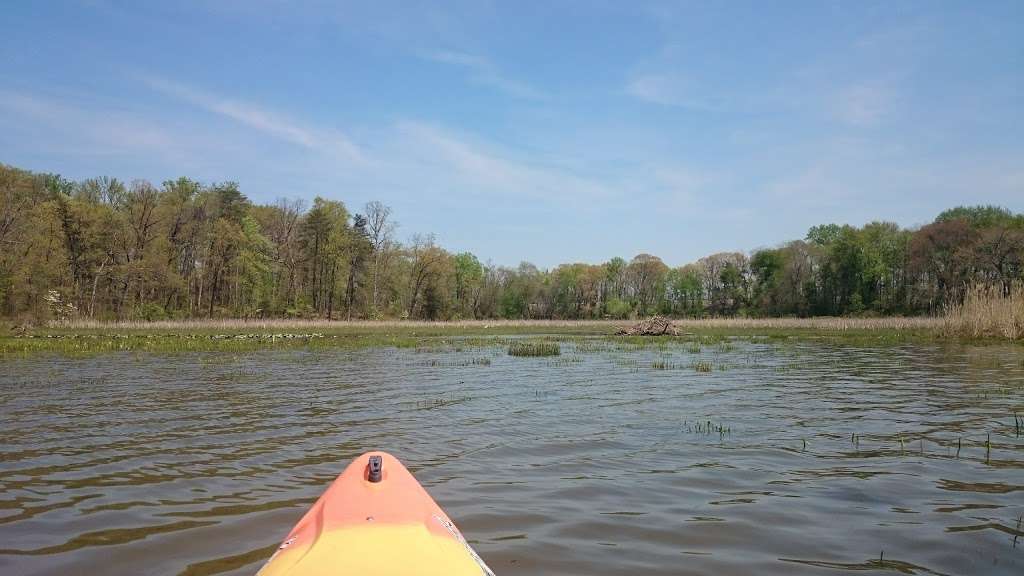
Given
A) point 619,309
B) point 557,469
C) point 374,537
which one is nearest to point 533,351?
point 557,469

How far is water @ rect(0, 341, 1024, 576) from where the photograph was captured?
14.8 feet

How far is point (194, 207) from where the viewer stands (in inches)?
2594

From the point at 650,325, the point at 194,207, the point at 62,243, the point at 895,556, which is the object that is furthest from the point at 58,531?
the point at 194,207

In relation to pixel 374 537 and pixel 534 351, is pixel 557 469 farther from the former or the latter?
pixel 534 351

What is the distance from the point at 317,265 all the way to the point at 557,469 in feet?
240

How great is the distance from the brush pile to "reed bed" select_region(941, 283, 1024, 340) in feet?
50.5

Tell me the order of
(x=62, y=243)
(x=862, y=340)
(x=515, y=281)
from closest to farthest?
(x=862, y=340) < (x=62, y=243) < (x=515, y=281)

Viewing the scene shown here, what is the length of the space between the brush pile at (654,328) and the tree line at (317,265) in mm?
33402

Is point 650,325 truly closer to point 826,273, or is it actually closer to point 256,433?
point 256,433

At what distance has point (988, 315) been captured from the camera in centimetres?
2578

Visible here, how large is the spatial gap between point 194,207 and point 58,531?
6859 cm

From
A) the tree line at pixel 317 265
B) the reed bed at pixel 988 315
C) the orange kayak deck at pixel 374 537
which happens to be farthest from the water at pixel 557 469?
the tree line at pixel 317 265

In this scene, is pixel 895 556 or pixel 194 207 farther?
pixel 194 207

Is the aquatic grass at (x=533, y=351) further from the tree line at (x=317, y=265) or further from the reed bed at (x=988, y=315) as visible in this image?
the tree line at (x=317, y=265)
